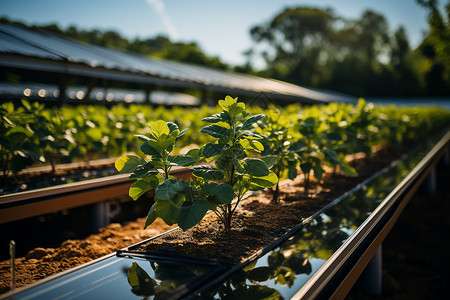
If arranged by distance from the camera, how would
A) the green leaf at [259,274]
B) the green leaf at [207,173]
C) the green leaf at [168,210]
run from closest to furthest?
the green leaf at [259,274]
the green leaf at [168,210]
the green leaf at [207,173]

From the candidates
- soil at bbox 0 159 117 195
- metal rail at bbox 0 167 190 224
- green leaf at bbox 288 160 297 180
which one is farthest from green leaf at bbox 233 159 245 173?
soil at bbox 0 159 117 195

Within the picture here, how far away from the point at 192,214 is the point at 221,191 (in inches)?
6.5

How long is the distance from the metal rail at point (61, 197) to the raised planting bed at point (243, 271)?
52.1 inches

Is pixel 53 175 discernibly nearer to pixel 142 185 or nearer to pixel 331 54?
pixel 142 185

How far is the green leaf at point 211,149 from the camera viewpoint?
64.7 inches

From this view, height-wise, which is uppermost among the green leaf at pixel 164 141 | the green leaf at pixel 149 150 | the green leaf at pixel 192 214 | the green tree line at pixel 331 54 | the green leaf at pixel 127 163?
the green tree line at pixel 331 54

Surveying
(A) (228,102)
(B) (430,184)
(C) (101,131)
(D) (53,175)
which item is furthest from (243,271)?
(B) (430,184)

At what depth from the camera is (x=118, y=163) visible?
1.65 meters

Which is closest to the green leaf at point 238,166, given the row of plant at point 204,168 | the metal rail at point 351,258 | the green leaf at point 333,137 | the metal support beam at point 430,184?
the row of plant at point 204,168

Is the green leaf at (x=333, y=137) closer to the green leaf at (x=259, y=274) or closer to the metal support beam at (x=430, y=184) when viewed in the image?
the green leaf at (x=259, y=274)

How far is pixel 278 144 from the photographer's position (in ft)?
8.11

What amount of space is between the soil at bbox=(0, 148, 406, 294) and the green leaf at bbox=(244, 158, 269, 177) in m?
0.37

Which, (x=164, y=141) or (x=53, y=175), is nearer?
(x=164, y=141)

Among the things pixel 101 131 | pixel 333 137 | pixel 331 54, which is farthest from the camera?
pixel 331 54
